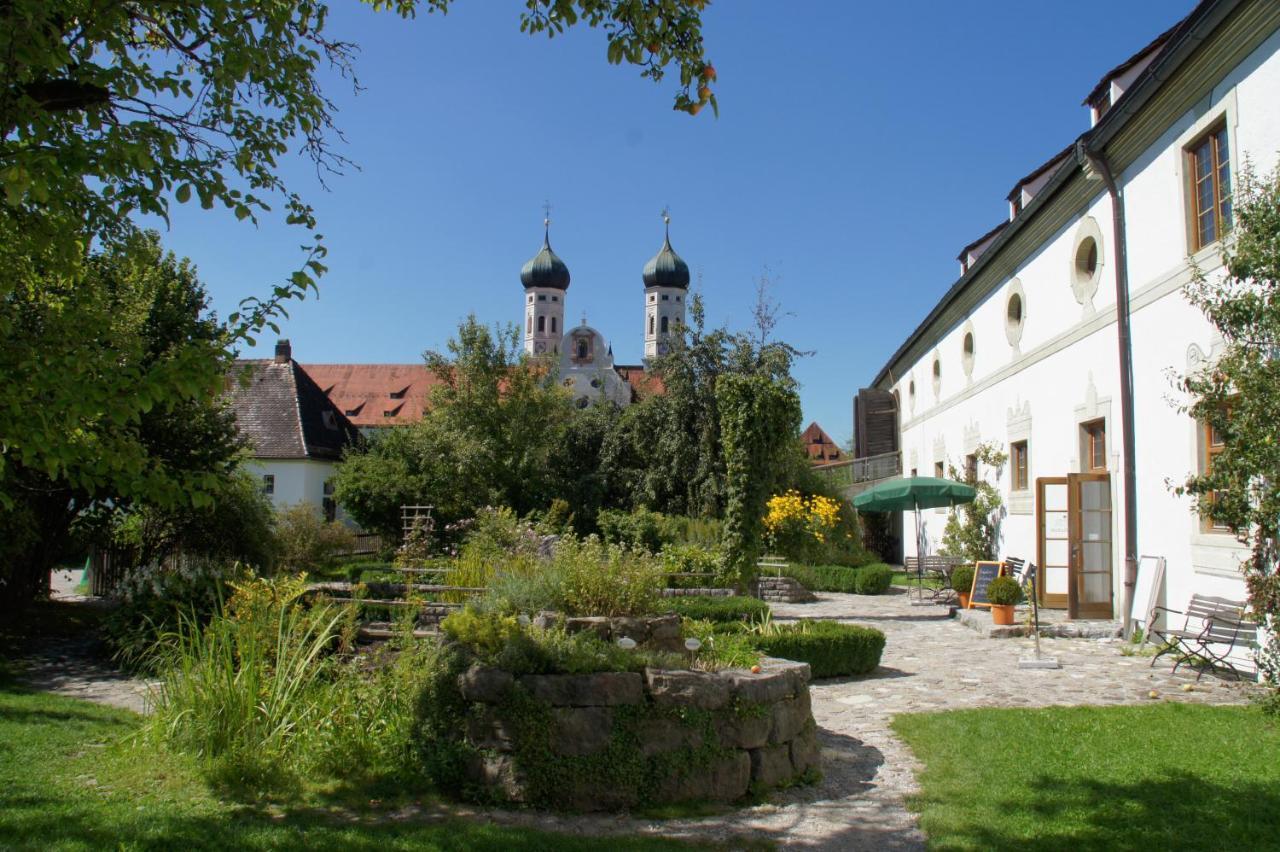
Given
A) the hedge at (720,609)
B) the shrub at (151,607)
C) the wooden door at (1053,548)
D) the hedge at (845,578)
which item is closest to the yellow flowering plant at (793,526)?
the hedge at (845,578)

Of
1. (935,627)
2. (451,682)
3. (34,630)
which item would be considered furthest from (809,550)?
(451,682)

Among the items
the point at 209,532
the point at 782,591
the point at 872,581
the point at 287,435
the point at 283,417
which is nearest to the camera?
the point at 209,532

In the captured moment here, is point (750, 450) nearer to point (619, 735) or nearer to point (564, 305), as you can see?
point (619, 735)

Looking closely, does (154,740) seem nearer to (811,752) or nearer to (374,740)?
(374,740)

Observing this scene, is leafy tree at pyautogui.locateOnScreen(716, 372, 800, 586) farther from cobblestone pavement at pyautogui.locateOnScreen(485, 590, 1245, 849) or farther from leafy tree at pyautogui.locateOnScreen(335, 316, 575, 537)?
leafy tree at pyautogui.locateOnScreen(335, 316, 575, 537)

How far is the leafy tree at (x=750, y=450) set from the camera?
14430 millimetres

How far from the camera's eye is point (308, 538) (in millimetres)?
21172

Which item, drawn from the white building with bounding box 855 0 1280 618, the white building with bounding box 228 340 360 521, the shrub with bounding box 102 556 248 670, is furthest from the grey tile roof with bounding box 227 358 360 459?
the white building with bounding box 855 0 1280 618

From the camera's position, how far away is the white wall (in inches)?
352

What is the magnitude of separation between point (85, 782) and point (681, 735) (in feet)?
11.8

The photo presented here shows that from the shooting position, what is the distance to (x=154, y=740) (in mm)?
5910

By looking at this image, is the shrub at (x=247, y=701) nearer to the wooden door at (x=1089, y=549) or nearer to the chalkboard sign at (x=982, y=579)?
the wooden door at (x=1089, y=549)

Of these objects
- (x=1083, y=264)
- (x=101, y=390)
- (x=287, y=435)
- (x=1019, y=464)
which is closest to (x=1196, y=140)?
(x=1083, y=264)

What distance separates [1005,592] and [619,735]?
8598mm
